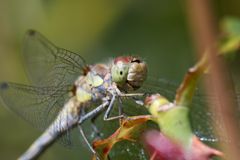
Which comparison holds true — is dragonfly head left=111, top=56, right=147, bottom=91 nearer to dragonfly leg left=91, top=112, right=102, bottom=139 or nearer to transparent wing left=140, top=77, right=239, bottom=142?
transparent wing left=140, top=77, right=239, bottom=142

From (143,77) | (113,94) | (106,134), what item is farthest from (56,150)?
(143,77)

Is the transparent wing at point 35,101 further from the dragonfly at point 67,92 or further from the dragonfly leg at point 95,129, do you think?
the dragonfly leg at point 95,129

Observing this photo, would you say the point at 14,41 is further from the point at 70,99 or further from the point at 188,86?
the point at 188,86

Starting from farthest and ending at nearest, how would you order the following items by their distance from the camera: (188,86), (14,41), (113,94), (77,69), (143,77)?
(14,41)
(77,69)
(113,94)
(143,77)
(188,86)

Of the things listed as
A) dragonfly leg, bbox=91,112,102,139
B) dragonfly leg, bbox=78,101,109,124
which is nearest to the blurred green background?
dragonfly leg, bbox=78,101,109,124

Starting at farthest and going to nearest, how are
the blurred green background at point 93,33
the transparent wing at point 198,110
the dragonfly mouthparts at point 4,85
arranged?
the blurred green background at point 93,33 < the dragonfly mouthparts at point 4,85 < the transparent wing at point 198,110

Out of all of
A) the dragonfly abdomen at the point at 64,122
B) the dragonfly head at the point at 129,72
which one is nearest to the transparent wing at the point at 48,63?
the dragonfly abdomen at the point at 64,122
